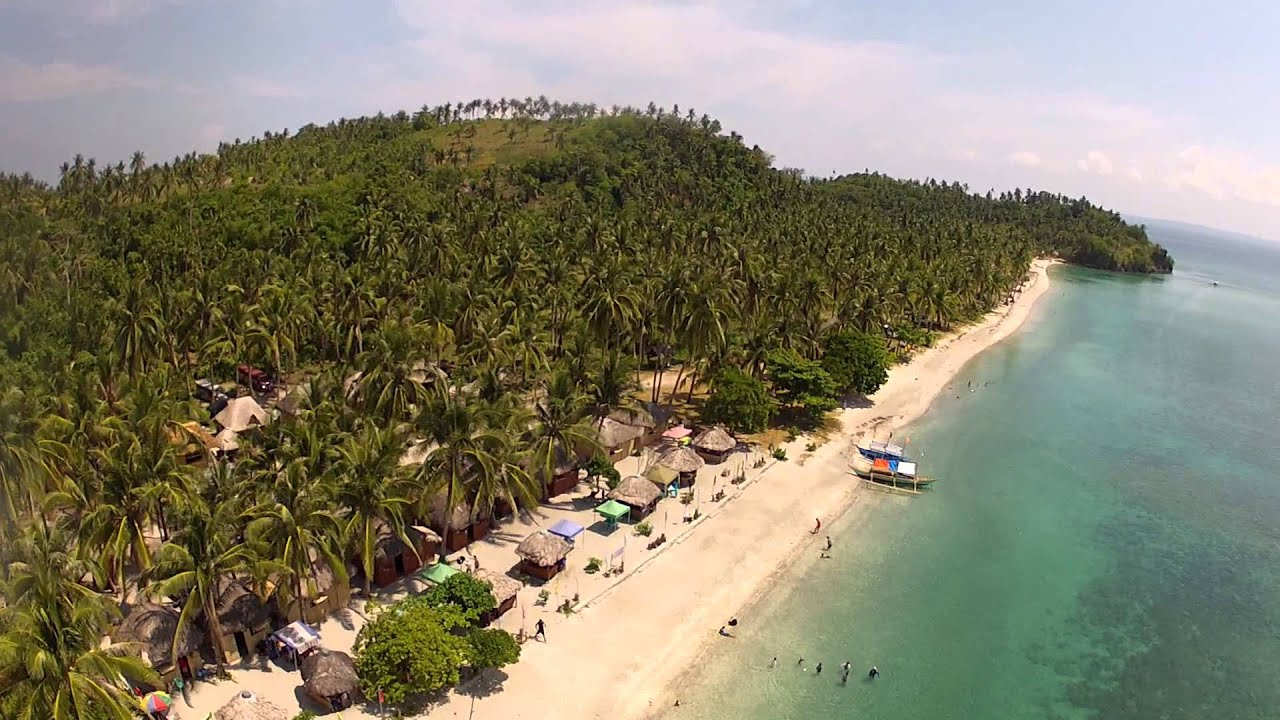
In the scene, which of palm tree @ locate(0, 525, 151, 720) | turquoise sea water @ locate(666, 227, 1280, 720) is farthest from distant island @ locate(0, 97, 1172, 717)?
turquoise sea water @ locate(666, 227, 1280, 720)

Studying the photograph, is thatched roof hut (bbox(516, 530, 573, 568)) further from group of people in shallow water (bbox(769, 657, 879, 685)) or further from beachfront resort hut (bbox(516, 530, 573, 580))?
group of people in shallow water (bbox(769, 657, 879, 685))

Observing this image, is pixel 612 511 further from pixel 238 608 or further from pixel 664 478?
pixel 238 608

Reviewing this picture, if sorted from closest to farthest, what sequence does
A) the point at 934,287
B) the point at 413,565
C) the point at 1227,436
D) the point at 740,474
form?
the point at 413,565 < the point at 740,474 < the point at 1227,436 < the point at 934,287

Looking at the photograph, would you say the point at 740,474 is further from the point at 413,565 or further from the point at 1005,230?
the point at 1005,230

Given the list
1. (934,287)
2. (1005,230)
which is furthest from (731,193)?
(1005,230)

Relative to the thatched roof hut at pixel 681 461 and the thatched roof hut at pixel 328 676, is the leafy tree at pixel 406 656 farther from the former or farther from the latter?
the thatched roof hut at pixel 681 461

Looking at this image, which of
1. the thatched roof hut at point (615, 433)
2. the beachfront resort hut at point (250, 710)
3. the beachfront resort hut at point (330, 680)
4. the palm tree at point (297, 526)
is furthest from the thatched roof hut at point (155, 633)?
the thatched roof hut at point (615, 433)
